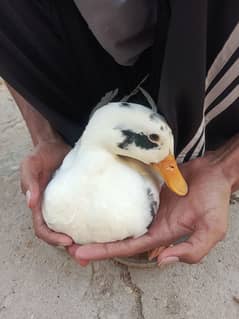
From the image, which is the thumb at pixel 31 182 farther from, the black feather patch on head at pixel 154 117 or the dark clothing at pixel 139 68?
the black feather patch on head at pixel 154 117

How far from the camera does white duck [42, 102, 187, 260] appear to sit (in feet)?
2.73

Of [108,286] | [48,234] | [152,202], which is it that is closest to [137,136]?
[152,202]

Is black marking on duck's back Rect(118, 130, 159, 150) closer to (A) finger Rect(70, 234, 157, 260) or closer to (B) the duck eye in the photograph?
(B) the duck eye

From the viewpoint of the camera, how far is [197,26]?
2.48ft

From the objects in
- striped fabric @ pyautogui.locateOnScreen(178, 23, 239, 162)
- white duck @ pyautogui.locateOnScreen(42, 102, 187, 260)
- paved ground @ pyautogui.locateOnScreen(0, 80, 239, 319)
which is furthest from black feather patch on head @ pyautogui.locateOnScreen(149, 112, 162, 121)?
paved ground @ pyautogui.locateOnScreen(0, 80, 239, 319)

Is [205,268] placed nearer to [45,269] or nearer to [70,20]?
[45,269]

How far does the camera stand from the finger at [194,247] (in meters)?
0.81

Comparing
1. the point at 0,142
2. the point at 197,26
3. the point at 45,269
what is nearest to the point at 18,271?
the point at 45,269

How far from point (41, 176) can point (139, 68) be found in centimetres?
25

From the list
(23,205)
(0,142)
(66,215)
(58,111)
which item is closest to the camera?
(66,215)

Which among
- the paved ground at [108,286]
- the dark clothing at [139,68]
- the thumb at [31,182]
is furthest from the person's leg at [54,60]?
the paved ground at [108,286]

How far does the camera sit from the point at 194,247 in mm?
814

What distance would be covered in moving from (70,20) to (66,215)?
0.32 meters

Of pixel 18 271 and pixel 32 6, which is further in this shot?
pixel 18 271
